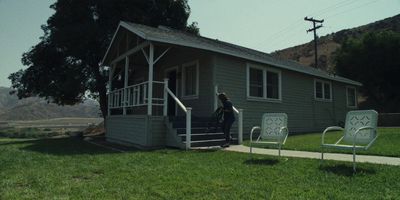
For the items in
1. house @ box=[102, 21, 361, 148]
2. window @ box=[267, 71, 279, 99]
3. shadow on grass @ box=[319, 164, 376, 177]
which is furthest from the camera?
window @ box=[267, 71, 279, 99]

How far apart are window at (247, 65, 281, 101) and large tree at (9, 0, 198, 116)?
10198 mm

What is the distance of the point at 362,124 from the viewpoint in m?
6.55

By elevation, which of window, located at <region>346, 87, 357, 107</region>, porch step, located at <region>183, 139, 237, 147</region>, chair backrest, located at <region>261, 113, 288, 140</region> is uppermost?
window, located at <region>346, 87, 357, 107</region>

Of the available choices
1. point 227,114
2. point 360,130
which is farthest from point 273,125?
point 227,114

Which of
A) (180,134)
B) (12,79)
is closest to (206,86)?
(180,134)

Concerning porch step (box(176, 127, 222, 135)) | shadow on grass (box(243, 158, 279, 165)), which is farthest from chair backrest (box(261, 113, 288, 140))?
porch step (box(176, 127, 222, 135))

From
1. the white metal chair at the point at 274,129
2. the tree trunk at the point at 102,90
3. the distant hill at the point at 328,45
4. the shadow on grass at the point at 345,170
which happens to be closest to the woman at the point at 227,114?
the white metal chair at the point at 274,129

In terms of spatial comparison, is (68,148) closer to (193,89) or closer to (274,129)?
(193,89)

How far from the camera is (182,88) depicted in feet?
48.5

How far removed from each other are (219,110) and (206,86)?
197 centimetres

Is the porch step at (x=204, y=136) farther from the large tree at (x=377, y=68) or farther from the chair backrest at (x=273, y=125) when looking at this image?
the large tree at (x=377, y=68)

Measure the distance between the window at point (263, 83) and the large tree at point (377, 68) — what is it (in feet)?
53.8

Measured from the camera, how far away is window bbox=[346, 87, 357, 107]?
21812 mm

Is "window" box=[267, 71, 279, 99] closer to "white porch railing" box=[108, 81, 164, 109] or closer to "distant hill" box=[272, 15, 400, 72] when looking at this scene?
"white porch railing" box=[108, 81, 164, 109]
